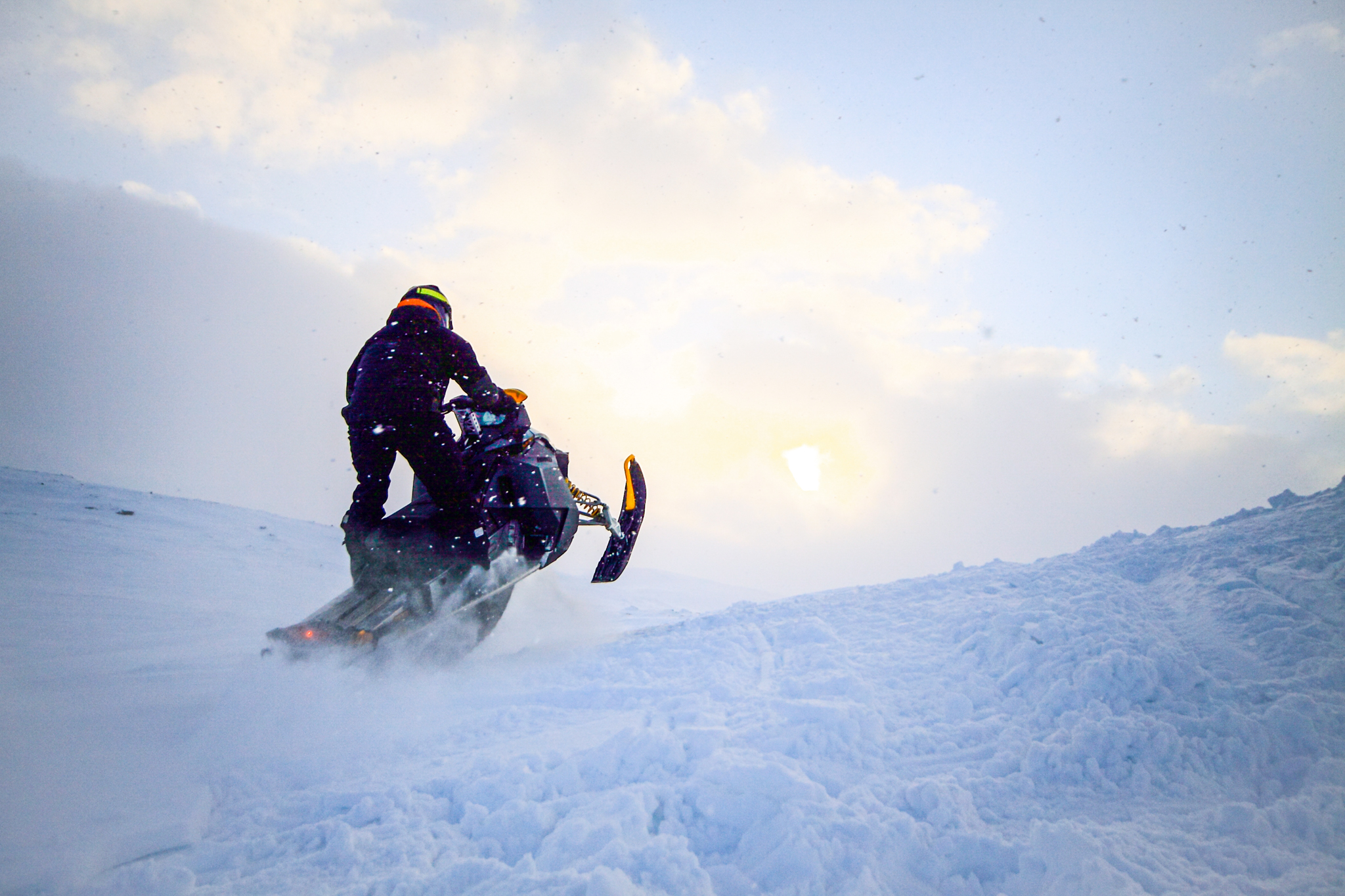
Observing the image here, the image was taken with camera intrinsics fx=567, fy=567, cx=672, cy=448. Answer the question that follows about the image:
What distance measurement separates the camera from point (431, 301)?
11.3 ft

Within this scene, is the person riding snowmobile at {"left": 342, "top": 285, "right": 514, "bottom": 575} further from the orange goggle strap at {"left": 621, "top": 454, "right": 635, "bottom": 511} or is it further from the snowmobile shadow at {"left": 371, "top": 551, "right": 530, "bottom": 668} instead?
the orange goggle strap at {"left": 621, "top": 454, "right": 635, "bottom": 511}

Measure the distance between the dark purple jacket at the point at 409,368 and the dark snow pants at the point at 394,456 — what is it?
0.05 metres

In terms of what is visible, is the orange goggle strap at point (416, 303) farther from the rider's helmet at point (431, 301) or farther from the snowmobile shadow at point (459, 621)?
the snowmobile shadow at point (459, 621)

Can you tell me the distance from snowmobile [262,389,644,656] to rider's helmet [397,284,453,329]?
52cm

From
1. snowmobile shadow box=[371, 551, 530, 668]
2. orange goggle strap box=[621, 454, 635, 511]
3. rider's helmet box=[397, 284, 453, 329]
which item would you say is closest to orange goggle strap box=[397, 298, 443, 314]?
rider's helmet box=[397, 284, 453, 329]

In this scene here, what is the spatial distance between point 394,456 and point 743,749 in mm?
2362

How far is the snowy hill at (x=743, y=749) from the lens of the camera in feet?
5.15

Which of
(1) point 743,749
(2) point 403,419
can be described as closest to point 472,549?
(2) point 403,419

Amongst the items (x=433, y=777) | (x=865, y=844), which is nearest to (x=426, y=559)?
(x=433, y=777)

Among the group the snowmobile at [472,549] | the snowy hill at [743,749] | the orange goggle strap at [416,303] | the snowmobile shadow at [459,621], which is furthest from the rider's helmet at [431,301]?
the snowy hill at [743,749]

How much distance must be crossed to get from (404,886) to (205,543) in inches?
251

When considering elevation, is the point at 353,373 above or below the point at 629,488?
above

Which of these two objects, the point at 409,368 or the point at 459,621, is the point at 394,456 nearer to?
the point at 409,368

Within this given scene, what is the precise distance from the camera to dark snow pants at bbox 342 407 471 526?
120 inches
